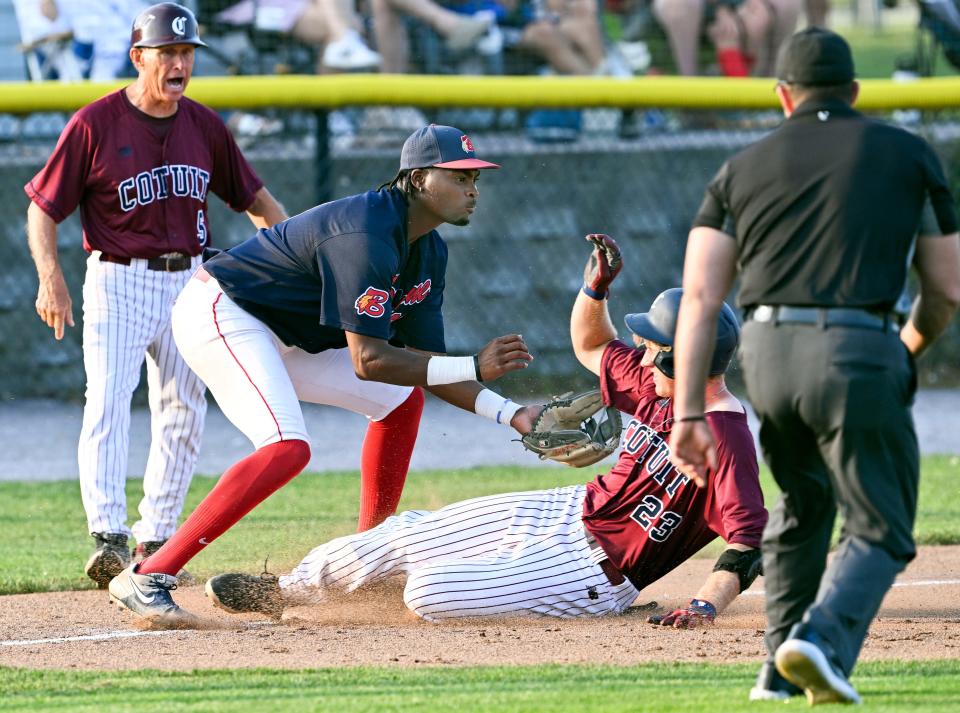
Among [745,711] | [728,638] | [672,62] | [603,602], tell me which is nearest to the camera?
[745,711]

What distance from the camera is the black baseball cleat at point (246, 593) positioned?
5184 mm

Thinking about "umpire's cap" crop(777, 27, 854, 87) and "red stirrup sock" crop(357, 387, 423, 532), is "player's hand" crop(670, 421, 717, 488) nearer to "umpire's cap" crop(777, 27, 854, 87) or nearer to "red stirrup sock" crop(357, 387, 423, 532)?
"umpire's cap" crop(777, 27, 854, 87)

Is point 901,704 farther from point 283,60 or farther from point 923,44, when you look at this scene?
point 923,44

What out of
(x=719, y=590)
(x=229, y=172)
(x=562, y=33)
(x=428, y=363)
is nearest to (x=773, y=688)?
(x=719, y=590)

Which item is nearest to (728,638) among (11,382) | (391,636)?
(391,636)

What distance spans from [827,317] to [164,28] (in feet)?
11.4

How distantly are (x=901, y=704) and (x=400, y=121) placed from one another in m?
7.74

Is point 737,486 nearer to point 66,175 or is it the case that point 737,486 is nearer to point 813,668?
point 813,668

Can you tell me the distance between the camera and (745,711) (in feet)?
11.8

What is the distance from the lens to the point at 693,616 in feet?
16.3

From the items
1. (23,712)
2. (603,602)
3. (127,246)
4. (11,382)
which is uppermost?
(127,246)

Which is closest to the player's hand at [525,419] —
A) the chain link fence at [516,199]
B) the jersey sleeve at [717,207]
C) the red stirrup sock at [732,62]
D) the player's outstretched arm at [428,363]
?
the player's outstretched arm at [428,363]

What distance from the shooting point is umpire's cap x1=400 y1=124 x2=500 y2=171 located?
201 inches

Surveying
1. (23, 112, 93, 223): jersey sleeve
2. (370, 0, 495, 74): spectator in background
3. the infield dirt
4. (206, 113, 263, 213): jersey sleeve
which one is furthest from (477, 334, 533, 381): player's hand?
(370, 0, 495, 74): spectator in background
